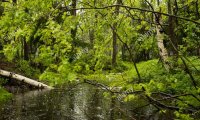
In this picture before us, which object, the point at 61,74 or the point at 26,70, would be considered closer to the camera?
the point at 61,74

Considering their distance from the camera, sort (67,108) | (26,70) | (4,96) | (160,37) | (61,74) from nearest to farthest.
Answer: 1. (61,74)
2. (160,37)
3. (67,108)
4. (4,96)
5. (26,70)

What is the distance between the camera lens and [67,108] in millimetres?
10914

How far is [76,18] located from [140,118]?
4.14 meters

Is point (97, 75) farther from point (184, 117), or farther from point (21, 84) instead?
point (21, 84)

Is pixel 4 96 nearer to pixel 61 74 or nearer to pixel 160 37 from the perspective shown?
pixel 160 37

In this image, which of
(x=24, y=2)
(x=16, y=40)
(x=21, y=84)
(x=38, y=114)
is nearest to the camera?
(x=16, y=40)

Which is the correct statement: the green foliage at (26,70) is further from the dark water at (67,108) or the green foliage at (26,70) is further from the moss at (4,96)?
the moss at (4,96)

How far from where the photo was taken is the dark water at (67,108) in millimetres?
9559

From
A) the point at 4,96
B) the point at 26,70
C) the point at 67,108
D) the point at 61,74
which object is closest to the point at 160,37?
the point at 61,74

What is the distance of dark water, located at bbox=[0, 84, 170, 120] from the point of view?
31.4 ft

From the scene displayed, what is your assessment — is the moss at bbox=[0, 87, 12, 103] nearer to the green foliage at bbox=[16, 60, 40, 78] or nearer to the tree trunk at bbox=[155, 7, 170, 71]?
the green foliage at bbox=[16, 60, 40, 78]

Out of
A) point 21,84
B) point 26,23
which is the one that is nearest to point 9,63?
point 21,84

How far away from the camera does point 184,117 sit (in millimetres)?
4961

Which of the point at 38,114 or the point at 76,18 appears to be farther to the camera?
the point at 38,114
